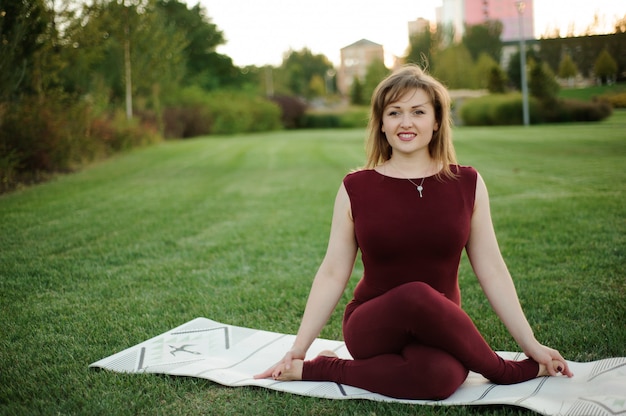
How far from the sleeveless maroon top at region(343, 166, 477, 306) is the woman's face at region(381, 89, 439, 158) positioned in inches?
6.1

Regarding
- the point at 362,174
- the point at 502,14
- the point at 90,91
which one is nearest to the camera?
the point at 362,174

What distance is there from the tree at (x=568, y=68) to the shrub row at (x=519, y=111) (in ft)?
2.57

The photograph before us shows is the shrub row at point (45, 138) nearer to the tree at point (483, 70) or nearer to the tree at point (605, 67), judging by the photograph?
the tree at point (605, 67)

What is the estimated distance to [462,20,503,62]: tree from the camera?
14.9 metres

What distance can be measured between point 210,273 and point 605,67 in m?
8.36

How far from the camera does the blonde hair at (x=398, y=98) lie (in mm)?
2373

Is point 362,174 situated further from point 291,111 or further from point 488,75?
point 291,111

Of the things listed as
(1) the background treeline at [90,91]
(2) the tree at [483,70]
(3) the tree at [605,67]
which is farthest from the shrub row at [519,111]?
(1) the background treeline at [90,91]

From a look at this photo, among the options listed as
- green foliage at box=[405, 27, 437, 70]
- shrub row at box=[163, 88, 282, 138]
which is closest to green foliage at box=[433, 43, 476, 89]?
green foliage at box=[405, 27, 437, 70]

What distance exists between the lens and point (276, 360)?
2.80m

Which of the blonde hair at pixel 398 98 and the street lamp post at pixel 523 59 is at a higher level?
the street lamp post at pixel 523 59

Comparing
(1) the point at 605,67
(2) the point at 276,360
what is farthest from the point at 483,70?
(2) the point at 276,360

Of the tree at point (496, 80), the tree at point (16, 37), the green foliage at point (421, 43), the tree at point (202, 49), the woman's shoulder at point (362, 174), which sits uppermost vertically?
the tree at point (202, 49)

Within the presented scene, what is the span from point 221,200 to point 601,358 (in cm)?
604
